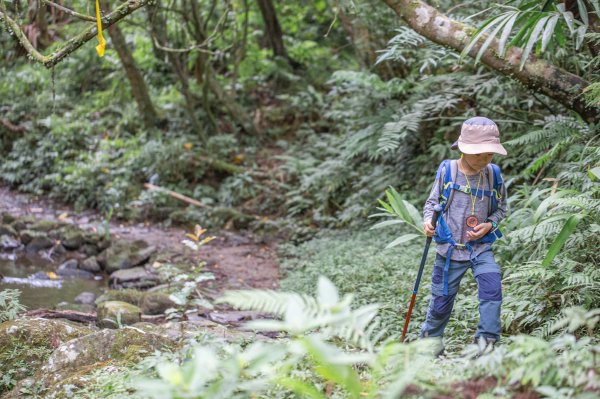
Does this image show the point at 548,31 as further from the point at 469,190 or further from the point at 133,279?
the point at 133,279

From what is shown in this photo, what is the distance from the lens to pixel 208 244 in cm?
958

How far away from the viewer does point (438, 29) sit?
18.2 feet

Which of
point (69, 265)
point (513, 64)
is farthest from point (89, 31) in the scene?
point (69, 265)

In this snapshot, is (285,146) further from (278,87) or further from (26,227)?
(26,227)

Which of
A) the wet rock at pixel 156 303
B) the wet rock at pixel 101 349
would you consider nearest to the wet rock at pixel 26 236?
the wet rock at pixel 156 303

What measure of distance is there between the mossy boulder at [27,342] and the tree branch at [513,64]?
4230 millimetres

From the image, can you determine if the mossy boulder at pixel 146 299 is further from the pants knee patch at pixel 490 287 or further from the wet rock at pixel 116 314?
the pants knee patch at pixel 490 287

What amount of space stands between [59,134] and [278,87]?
543 centimetres

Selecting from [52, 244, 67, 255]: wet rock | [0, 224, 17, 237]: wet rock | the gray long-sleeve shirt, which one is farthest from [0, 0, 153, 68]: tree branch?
[0, 224, 17, 237]: wet rock

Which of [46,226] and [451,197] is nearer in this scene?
[451,197]

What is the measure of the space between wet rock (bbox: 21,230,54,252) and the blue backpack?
24.5ft

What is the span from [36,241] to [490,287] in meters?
7.90

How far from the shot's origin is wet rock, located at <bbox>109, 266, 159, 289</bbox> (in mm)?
7709

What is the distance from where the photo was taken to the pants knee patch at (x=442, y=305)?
12.4 feet
